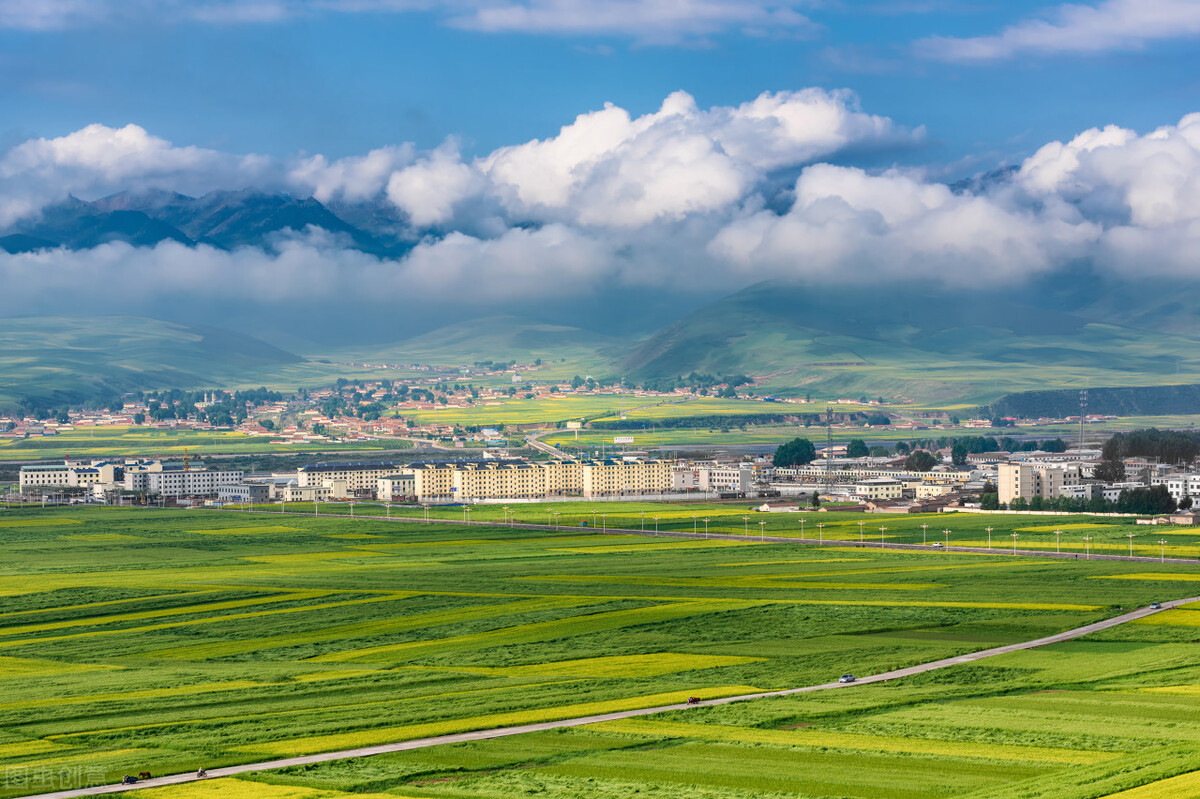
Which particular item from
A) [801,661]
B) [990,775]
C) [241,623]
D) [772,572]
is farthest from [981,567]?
[990,775]

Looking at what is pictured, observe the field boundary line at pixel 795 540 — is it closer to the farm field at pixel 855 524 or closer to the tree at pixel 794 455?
the farm field at pixel 855 524

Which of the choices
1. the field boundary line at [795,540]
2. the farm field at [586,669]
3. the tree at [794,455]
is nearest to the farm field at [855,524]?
the field boundary line at [795,540]

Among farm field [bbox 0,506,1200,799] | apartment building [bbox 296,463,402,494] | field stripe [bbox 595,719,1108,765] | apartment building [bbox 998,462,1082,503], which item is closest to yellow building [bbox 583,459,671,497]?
apartment building [bbox 296,463,402,494]

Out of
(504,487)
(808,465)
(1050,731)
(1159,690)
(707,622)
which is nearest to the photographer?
(1050,731)

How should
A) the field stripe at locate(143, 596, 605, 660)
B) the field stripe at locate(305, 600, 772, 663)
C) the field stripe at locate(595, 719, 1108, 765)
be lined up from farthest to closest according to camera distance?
the field stripe at locate(143, 596, 605, 660)
the field stripe at locate(305, 600, 772, 663)
the field stripe at locate(595, 719, 1108, 765)

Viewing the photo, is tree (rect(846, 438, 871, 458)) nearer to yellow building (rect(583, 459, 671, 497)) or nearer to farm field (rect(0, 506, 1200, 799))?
yellow building (rect(583, 459, 671, 497))

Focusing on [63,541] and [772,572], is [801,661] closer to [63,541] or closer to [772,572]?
[772,572]
